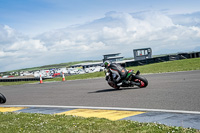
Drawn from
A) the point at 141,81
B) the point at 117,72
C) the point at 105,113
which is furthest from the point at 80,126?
the point at 117,72

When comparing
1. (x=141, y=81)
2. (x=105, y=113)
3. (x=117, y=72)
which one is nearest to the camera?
(x=105, y=113)

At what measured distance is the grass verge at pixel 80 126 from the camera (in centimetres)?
480

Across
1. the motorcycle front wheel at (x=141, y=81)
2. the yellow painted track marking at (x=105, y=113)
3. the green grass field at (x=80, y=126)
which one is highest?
the motorcycle front wheel at (x=141, y=81)

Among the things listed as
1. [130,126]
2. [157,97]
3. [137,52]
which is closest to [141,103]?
[157,97]

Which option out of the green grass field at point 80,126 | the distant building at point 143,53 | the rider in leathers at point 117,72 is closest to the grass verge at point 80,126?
the green grass field at point 80,126

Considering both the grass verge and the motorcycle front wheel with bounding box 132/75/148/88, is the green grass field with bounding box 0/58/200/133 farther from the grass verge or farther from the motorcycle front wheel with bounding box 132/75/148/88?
the motorcycle front wheel with bounding box 132/75/148/88

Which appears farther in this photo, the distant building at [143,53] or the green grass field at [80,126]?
the distant building at [143,53]

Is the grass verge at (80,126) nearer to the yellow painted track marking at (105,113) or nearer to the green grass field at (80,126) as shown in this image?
the green grass field at (80,126)

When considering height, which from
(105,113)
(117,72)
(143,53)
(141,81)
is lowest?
(105,113)

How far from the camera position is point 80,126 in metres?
5.53

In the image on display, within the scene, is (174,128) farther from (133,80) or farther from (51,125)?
(133,80)

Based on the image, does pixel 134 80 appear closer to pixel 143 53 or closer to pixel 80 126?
pixel 80 126

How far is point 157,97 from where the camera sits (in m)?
8.66

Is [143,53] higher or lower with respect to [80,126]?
higher
